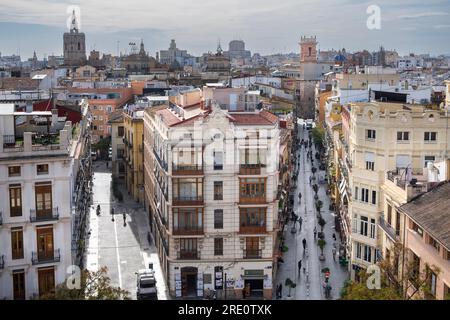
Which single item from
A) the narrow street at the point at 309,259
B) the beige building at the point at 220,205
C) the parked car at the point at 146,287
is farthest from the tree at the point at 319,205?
the parked car at the point at 146,287

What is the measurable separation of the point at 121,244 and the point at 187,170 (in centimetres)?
388

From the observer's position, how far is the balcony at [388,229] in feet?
32.2

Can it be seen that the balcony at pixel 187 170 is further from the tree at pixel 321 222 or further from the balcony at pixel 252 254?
the tree at pixel 321 222

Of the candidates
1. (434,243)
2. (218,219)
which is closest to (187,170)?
(218,219)

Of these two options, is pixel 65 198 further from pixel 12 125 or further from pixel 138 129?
pixel 138 129

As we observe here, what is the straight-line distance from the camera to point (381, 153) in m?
11.6

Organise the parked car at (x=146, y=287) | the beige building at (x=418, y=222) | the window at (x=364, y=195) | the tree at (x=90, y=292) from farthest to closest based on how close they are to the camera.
Result: the window at (x=364, y=195)
the parked car at (x=146, y=287)
the beige building at (x=418, y=222)
the tree at (x=90, y=292)

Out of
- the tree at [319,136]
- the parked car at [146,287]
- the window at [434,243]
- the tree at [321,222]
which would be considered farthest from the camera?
the tree at [319,136]

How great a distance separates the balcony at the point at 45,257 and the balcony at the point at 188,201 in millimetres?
2883

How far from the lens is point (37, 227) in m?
8.84

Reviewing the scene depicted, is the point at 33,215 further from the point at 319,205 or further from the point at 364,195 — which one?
the point at 319,205

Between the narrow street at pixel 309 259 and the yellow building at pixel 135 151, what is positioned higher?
the yellow building at pixel 135 151

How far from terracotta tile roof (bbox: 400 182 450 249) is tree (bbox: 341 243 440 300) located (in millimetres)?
396
